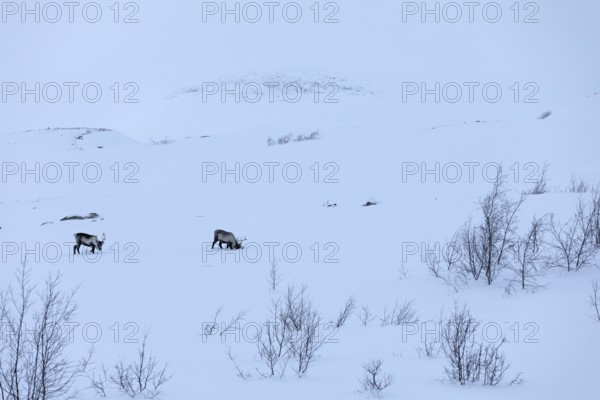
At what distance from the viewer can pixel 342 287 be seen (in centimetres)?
954

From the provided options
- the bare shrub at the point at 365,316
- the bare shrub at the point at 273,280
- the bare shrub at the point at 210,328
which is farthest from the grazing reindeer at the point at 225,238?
the bare shrub at the point at 365,316

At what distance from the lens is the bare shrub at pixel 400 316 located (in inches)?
297

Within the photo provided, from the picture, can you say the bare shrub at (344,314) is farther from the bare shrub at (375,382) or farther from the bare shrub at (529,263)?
the bare shrub at (529,263)

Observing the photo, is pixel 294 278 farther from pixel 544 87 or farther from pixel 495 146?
pixel 544 87

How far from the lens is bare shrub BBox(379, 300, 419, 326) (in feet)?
24.8

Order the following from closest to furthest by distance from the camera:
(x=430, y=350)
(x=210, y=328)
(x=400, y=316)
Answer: (x=430, y=350) < (x=210, y=328) < (x=400, y=316)

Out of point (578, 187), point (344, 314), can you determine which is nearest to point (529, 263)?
point (344, 314)

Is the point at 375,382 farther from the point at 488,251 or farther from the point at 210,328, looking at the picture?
the point at 488,251

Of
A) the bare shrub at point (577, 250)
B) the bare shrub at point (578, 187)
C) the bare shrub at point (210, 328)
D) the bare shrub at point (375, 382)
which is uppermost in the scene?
the bare shrub at point (578, 187)

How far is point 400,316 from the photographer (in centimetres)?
768

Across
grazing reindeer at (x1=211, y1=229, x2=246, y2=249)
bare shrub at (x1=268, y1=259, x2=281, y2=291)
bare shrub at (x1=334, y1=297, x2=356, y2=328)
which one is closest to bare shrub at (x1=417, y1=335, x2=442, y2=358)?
bare shrub at (x1=334, y1=297, x2=356, y2=328)

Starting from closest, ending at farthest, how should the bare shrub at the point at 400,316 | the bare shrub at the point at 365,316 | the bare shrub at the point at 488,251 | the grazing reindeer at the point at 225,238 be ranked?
the bare shrub at the point at 400,316 → the bare shrub at the point at 365,316 → the bare shrub at the point at 488,251 → the grazing reindeer at the point at 225,238

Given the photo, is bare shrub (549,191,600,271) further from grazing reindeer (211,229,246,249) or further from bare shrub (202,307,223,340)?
grazing reindeer (211,229,246,249)

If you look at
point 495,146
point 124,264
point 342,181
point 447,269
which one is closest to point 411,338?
point 447,269
